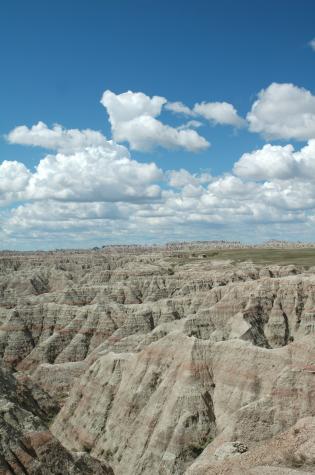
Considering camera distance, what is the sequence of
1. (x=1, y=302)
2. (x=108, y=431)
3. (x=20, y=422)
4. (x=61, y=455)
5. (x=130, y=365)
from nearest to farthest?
1. (x=61, y=455)
2. (x=20, y=422)
3. (x=108, y=431)
4. (x=130, y=365)
5. (x=1, y=302)

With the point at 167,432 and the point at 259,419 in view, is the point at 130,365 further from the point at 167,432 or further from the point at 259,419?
the point at 259,419

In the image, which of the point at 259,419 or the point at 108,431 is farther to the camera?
the point at 108,431

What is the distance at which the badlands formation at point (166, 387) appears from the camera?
3059 cm

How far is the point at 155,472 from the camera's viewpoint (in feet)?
124

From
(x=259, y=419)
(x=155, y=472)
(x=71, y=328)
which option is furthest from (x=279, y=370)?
(x=71, y=328)

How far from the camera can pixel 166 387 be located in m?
43.2

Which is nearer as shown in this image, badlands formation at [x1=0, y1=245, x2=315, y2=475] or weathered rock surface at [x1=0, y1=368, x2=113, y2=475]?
weathered rock surface at [x1=0, y1=368, x2=113, y2=475]

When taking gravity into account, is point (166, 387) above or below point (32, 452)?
above

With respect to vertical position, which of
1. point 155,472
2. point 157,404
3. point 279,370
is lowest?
point 155,472

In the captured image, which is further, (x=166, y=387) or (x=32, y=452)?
(x=166, y=387)

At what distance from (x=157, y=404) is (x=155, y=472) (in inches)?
225

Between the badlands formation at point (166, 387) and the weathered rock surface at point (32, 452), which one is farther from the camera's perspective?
the badlands formation at point (166, 387)

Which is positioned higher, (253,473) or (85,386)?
(253,473)

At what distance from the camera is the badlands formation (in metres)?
30.6
